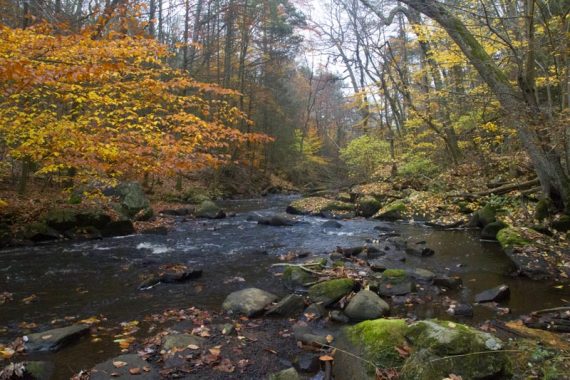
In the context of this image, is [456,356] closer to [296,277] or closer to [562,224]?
[296,277]

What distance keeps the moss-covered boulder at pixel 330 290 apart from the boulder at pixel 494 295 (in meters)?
2.07

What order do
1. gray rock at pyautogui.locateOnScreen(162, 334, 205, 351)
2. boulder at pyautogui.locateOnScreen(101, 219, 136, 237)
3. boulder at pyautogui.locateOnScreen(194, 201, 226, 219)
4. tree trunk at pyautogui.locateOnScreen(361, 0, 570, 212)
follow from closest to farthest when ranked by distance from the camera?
gray rock at pyautogui.locateOnScreen(162, 334, 205, 351)
tree trunk at pyautogui.locateOnScreen(361, 0, 570, 212)
boulder at pyautogui.locateOnScreen(101, 219, 136, 237)
boulder at pyautogui.locateOnScreen(194, 201, 226, 219)

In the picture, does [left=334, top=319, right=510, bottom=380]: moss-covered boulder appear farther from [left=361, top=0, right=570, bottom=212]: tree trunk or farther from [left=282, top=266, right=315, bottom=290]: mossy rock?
[left=361, top=0, right=570, bottom=212]: tree trunk

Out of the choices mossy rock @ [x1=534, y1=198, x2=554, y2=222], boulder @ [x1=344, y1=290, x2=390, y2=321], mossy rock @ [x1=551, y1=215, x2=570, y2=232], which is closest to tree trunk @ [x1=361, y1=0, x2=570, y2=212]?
mossy rock @ [x1=534, y1=198, x2=554, y2=222]

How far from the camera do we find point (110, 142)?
28.9ft

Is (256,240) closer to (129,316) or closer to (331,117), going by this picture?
(129,316)

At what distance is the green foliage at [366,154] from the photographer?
81.8ft

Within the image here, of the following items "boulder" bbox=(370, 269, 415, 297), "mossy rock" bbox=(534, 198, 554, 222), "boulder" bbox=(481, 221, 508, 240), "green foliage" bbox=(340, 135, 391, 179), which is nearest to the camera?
"boulder" bbox=(370, 269, 415, 297)

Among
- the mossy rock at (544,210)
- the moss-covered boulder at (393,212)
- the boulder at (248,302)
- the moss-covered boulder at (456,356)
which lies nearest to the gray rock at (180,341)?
the boulder at (248,302)

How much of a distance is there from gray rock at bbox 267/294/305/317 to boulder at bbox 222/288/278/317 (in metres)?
0.20

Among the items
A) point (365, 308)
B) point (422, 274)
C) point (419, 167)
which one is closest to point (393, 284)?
point (422, 274)

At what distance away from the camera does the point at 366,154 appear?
2531cm

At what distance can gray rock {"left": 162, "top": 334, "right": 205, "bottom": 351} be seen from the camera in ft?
15.7

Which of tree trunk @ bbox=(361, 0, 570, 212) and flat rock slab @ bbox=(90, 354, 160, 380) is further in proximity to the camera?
tree trunk @ bbox=(361, 0, 570, 212)
